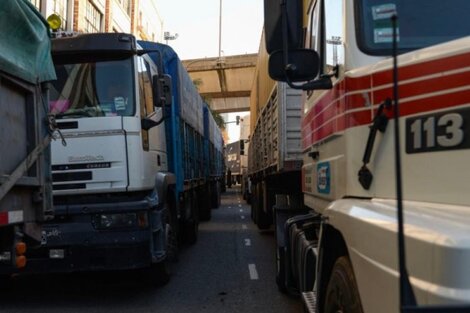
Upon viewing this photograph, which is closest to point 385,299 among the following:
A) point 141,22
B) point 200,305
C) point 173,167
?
point 200,305

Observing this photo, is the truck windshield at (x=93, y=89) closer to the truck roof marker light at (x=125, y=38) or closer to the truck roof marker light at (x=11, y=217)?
the truck roof marker light at (x=125, y=38)

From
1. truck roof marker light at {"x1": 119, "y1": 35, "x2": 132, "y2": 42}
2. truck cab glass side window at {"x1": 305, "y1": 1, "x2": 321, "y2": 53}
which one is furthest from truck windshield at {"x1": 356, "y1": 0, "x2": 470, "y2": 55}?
truck roof marker light at {"x1": 119, "y1": 35, "x2": 132, "y2": 42}

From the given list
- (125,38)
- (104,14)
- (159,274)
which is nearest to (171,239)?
(159,274)

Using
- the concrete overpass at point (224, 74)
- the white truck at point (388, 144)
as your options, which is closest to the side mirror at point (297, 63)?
the white truck at point (388, 144)

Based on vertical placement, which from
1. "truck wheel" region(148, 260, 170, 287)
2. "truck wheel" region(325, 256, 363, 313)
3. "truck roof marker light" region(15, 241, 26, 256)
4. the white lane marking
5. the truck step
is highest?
"truck roof marker light" region(15, 241, 26, 256)

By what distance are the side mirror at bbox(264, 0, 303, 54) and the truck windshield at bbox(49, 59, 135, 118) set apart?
12.6 ft

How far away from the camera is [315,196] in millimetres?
4730

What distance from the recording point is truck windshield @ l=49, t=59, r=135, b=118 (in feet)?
23.3

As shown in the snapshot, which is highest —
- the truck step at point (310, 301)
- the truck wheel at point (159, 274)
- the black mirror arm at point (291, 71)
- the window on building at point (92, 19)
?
the window on building at point (92, 19)

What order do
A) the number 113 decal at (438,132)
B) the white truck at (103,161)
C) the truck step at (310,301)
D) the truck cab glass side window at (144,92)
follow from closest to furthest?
the number 113 decal at (438,132) < the truck step at (310,301) < the white truck at (103,161) < the truck cab glass side window at (144,92)

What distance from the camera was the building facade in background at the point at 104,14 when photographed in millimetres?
18984

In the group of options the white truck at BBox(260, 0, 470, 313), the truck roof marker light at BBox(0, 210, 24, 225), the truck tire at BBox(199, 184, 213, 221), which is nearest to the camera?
the white truck at BBox(260, 0, 470, 313)

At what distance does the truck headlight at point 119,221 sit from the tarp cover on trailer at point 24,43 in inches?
91.6

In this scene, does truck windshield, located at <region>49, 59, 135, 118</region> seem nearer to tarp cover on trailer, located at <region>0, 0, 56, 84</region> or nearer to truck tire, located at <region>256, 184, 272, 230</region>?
tarp cover on trailer, located at <region>0, 0, 56, 84</region>
